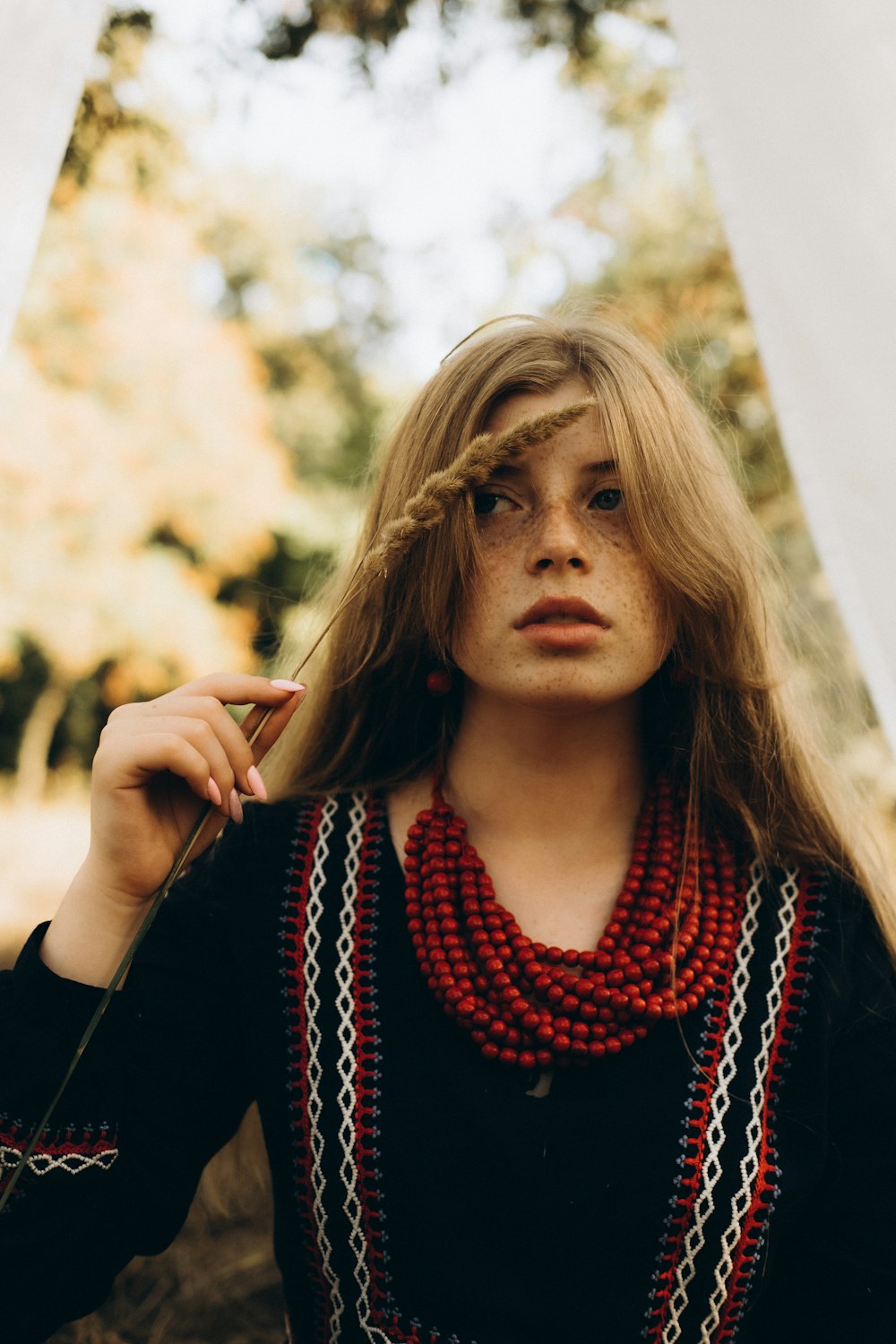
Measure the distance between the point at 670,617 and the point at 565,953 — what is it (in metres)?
0.39

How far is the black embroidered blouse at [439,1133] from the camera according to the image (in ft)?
3.31

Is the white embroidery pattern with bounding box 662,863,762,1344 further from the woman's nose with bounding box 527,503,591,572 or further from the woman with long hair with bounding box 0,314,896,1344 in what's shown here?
the woman's nose with bounding box 527,503,591,572

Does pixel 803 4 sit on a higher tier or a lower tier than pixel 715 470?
higher

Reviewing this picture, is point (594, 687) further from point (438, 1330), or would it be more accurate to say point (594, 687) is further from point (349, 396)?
point (349, 396)

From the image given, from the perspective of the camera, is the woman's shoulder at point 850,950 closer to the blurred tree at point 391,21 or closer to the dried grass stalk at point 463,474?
the dried grass stalk at point 463,474

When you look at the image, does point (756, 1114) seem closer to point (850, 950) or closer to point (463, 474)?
point (850, 950)

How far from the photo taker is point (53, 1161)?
0.98 metres

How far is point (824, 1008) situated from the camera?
112 cm

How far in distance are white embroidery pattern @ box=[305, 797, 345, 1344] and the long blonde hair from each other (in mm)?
189

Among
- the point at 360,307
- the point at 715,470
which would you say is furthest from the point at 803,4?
the point at 360,307

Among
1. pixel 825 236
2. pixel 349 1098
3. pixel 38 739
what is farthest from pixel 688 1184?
pixel 38 739

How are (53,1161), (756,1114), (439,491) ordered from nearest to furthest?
(439,491)
(53,1161)
(756,1114)

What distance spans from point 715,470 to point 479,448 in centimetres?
46

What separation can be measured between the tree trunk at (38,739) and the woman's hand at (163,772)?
5.71 m
